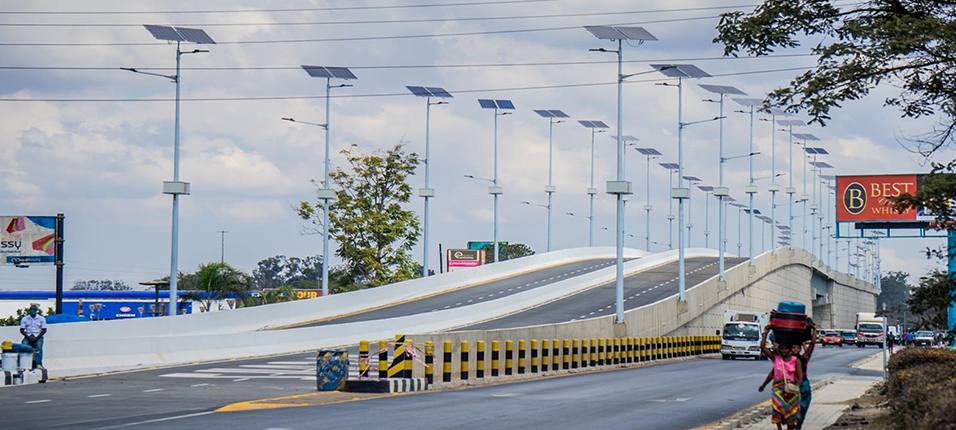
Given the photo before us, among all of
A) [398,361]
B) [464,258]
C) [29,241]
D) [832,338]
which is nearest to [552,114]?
[464,258]

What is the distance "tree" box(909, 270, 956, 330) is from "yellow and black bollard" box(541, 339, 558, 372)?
19.4m

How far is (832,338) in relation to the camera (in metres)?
→ 99.1

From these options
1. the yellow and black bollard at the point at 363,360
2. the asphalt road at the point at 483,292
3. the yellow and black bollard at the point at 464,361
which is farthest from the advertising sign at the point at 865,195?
the yellow and black bollard at the point at 363,360

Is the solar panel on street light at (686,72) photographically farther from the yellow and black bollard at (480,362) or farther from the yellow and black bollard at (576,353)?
the yellow and black bollard at (480,362)

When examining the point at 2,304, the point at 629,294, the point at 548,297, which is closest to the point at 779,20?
the point at 548,297

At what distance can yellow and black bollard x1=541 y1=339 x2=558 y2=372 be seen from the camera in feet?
114

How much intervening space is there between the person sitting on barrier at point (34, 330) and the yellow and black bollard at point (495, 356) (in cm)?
1103

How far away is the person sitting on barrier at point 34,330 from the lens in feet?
87.7

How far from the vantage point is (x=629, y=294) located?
7431 centimetres

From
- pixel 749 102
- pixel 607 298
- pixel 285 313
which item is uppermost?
pixel 749 102

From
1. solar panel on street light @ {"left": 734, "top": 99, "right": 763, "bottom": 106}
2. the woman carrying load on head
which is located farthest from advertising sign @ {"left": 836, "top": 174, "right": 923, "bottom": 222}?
the woman carrying load on head

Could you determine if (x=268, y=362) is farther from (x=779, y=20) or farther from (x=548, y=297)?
(x=548, y=297)

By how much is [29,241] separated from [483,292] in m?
35.1

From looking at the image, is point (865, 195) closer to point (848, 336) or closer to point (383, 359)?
point (848, 336)
